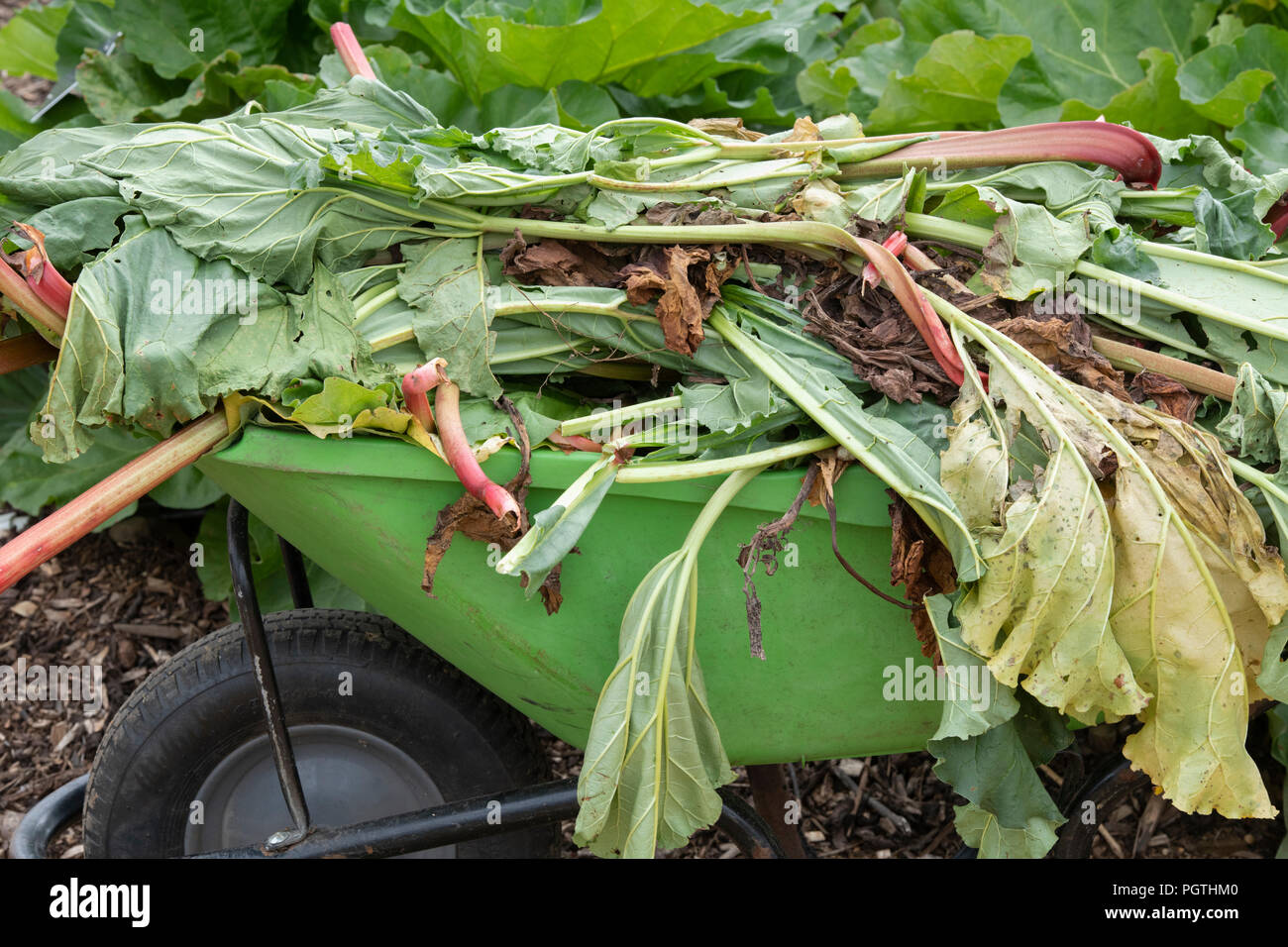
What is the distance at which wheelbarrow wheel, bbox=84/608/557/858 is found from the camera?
157 centimetres

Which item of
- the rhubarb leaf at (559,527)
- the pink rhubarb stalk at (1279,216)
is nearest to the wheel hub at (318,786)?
the rhubarb leaf at (559,527)

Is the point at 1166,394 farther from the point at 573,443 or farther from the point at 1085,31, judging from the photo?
the point at 1085,31

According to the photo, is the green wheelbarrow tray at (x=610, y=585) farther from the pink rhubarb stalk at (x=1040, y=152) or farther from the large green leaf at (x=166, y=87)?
the large green leaf at (x=166, y=87)

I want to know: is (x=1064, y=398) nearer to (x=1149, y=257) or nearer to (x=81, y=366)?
(x=1149, y=257)

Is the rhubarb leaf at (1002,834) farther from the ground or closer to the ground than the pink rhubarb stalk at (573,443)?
closer to the ground

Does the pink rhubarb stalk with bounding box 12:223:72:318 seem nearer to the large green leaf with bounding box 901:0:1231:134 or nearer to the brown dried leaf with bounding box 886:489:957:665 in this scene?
the brown dried leaf with bounding box 886:489:957:665

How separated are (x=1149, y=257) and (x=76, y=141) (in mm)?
1433

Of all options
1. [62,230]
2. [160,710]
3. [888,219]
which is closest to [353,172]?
[62,230]

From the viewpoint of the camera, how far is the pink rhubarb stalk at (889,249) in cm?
137

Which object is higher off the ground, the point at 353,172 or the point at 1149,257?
the point at 353,172

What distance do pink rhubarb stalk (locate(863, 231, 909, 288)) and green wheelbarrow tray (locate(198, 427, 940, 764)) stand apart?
0.85ft

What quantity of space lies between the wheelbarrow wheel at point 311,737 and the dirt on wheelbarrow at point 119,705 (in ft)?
1.91

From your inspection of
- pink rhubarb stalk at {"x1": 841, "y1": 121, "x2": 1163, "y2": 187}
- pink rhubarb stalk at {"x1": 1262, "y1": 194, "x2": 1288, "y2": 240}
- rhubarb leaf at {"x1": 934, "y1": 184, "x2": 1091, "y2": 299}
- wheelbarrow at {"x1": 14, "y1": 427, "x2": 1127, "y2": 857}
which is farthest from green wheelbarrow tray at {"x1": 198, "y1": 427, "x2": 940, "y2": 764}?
pink rhubarb stalk at {"x1": 1262, "y1": 194, "x2": 1288, "y2": 240}
